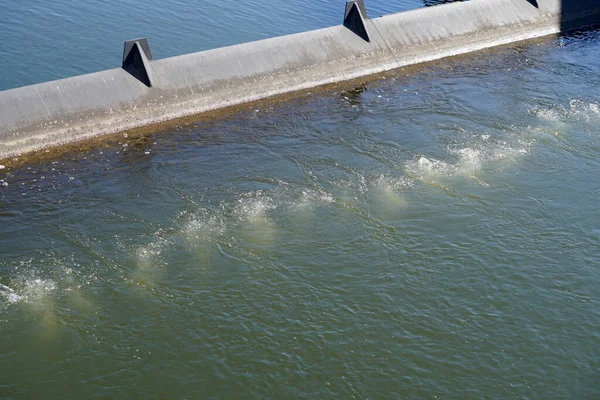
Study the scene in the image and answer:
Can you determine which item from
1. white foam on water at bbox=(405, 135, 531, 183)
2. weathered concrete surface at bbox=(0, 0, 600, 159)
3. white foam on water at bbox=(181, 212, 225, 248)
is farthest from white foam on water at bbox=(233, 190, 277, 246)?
weathered concrete surface at bbox=(0, 0, 600, 159)

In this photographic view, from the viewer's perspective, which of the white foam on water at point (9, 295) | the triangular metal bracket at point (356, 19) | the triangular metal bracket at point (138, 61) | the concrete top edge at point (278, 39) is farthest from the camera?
the triangular metal bracket at point (356, 19)

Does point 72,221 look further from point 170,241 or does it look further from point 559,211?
point 559,211

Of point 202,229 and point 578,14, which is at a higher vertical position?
point 578,14

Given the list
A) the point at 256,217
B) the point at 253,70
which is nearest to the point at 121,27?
the point at 253,70

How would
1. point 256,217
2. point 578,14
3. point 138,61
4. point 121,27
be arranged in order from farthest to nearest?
point 578,14, point 121,27, point 138,61, point 256,217

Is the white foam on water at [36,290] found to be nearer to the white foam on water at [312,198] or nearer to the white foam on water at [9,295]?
the white foam on water at [9,295]

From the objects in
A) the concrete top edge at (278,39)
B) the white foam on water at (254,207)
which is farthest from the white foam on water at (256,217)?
the concrete top edge at (278,39)

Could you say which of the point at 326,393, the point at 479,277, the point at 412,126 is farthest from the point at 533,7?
the point at 326,393

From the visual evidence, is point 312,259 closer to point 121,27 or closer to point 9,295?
point 9,295
